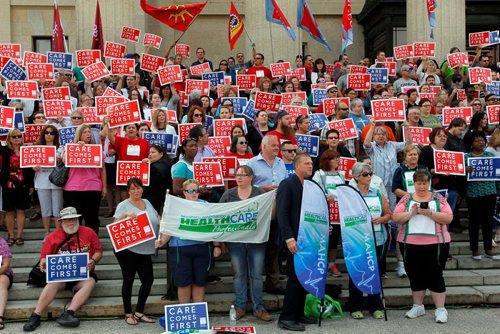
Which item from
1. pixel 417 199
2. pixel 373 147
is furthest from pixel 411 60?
pixel 417 199

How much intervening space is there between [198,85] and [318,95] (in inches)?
104

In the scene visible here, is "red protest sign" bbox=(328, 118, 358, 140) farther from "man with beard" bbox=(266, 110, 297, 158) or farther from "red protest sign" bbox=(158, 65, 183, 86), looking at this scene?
"red protest sign" bbox=(158, 65, 183, 86)

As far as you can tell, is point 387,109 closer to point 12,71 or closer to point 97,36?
point 12,71

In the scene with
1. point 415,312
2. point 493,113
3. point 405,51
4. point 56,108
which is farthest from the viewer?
point 405,51

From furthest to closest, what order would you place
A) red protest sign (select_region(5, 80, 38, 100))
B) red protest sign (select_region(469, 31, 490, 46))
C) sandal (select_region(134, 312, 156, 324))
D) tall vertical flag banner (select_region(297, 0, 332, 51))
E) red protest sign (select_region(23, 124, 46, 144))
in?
tall vertical flag banner (select_region(297, 0, 332, 51)) < red protest sign (select_region(469, 31, 490, 46)) < red protest sign (select_region(5, 80, 38, 100)) < red protest sign (select_region(23, 124, 46, 144)) < sandal (select_region(134, 312, 156, 324))

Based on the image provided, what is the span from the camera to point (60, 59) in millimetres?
17438

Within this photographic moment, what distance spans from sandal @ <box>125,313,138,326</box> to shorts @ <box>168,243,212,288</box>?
73cm

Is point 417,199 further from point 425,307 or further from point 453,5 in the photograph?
point 453,5

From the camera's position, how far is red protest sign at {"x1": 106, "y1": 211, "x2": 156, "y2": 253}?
9.55 meters

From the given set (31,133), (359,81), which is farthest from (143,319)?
(359,81)

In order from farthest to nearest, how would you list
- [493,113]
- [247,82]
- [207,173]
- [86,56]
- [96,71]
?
[86,56], [247,82], [96,71], [493,113], [207,173]

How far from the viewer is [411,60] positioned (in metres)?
19.4

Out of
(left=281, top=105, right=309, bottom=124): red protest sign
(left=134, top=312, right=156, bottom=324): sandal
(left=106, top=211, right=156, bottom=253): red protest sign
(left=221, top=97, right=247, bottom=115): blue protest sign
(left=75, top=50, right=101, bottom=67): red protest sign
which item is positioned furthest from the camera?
(left=75, top=50, right=101, bottom=67): red protest sign

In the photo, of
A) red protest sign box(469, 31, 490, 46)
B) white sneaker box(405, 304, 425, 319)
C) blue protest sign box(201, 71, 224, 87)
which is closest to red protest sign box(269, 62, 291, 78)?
blue protest sign box(201, 71, 224, 87)
